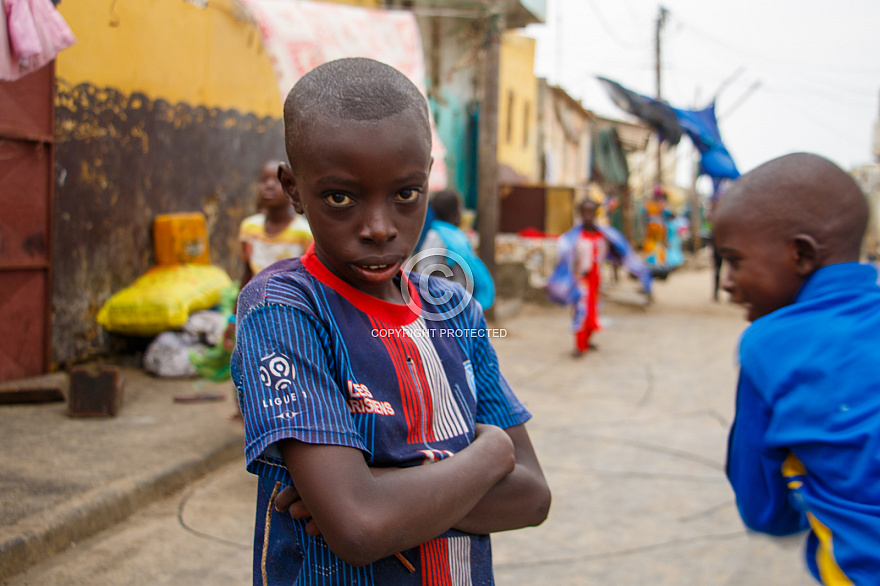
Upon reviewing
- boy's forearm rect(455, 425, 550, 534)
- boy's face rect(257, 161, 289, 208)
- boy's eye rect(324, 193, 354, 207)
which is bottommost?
boy's forearm rect(455, 425, 550, 534)

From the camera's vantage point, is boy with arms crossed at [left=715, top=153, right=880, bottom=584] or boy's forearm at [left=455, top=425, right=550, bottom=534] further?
boy with arms crossed at [left=715, top=153, right=880, bottom=584]

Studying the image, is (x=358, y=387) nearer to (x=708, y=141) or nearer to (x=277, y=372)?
(x=277, y=372)

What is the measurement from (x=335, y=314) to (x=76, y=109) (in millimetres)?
4848

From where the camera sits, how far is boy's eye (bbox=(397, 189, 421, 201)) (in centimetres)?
108

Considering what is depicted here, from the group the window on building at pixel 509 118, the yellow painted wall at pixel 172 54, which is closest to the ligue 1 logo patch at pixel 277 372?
the yellow painted wall at pixel 172 54

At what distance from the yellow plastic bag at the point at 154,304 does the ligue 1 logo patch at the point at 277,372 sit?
15.8 feet

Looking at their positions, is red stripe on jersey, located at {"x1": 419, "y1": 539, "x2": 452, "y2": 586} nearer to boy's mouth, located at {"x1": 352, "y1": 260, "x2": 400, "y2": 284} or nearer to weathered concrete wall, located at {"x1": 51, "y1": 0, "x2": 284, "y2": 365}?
boy's mouth, located at {"x1": 352, "y1": 260, "x2": 400, "y2": 284}

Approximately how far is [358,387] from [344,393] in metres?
0.02

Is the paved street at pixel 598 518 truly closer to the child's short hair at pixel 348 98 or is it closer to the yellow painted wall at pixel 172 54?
the child's short hair at pixel 348 98

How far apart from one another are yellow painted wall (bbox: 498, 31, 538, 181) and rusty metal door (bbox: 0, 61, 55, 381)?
11978 millimetres

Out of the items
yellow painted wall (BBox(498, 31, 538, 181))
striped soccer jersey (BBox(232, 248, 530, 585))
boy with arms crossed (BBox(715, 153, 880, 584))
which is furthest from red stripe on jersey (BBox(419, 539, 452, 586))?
yellow painted wall (BBox(498, 31, 538, 181))

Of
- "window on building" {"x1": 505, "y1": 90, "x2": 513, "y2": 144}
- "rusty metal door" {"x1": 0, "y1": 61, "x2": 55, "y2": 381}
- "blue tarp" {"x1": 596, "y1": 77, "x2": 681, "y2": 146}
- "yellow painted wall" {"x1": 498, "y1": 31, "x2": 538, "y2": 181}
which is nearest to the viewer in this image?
"rusty metal door" {"x1": 0, "y1": 61, "x2": 55, "y2": 381}

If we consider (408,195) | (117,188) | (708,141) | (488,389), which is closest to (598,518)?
(488,389)

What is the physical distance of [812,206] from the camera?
5.12ft
